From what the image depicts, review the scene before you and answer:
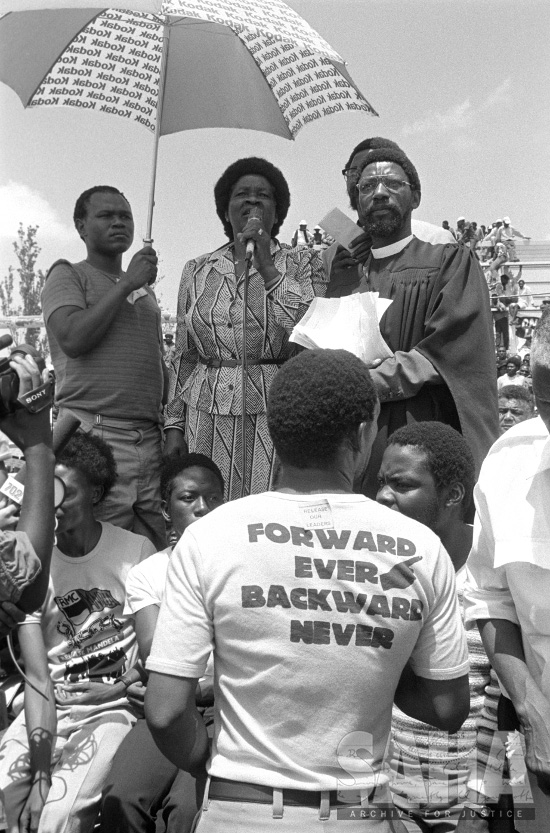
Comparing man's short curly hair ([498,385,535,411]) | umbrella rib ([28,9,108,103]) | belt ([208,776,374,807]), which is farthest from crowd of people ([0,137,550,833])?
man's short curly hair ([498,385,535,411])

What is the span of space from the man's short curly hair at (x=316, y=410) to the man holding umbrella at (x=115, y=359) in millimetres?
2226

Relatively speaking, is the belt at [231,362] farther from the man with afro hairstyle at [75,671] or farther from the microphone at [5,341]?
the microphone at [5,341]

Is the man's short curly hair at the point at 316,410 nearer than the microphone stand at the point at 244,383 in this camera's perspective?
Yes

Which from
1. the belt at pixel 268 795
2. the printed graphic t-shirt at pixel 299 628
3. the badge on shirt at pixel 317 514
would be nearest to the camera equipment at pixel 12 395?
the printed graphic t-shirt at pixel 299 628

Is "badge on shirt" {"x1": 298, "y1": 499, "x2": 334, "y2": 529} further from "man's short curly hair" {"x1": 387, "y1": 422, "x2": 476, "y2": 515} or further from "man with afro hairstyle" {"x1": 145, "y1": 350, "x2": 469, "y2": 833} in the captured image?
"man's short curly hair" {"x1": 387, "y1": 422, "x2": 476, "y2": 515}

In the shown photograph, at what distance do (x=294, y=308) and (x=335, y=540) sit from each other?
2.29 m

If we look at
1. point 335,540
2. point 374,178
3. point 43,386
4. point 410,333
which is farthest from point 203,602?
point 374,178

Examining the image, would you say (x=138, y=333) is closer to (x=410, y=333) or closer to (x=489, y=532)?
(x=410, y=333)

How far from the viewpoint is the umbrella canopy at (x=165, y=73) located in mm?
4746

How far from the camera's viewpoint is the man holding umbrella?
174 inches

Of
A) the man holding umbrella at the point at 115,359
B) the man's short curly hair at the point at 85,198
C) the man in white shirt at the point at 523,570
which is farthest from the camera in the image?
the man's short curly hair at the point at 85,198

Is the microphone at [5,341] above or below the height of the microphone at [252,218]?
below

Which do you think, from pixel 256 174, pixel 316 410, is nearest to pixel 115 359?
pixel 256 174

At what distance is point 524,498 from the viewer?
8.36ft
